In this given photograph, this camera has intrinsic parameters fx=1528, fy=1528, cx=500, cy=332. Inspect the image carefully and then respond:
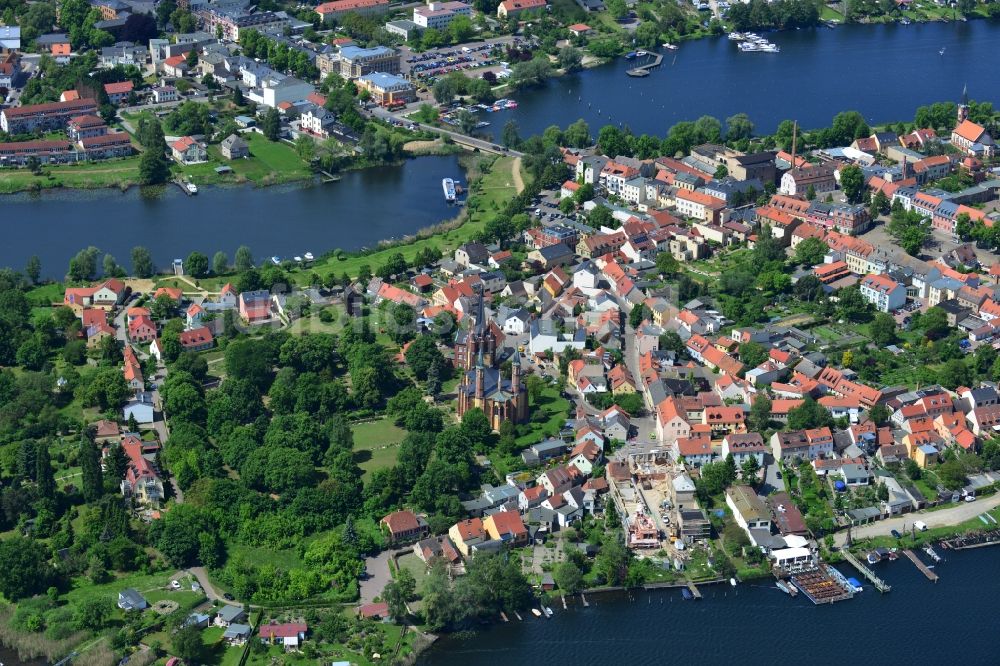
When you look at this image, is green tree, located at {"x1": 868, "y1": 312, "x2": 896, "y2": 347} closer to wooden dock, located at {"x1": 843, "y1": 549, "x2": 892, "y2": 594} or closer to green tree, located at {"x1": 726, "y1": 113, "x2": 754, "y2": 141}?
wooden dock, located at {"x1": 843, "y1": 549, "x2": 892, "y2": 594}

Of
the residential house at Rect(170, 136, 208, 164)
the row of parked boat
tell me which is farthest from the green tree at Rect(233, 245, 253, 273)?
the row of parked boat

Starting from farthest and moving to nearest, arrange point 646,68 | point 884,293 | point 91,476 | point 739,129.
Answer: point 646,68, point 739,129, point 884,293, point 91,476

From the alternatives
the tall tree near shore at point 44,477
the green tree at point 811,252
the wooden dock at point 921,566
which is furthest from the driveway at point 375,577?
the green tree at point 811,252

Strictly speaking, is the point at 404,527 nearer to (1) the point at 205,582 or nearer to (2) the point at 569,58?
(1) the point at 205,582

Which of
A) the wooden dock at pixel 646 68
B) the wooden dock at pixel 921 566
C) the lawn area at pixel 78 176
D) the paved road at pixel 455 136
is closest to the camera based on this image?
the wooden dock at pixel 921 566

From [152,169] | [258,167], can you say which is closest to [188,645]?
[152,169]

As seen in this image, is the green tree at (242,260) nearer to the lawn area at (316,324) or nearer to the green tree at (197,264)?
the green tree at (197,264)
